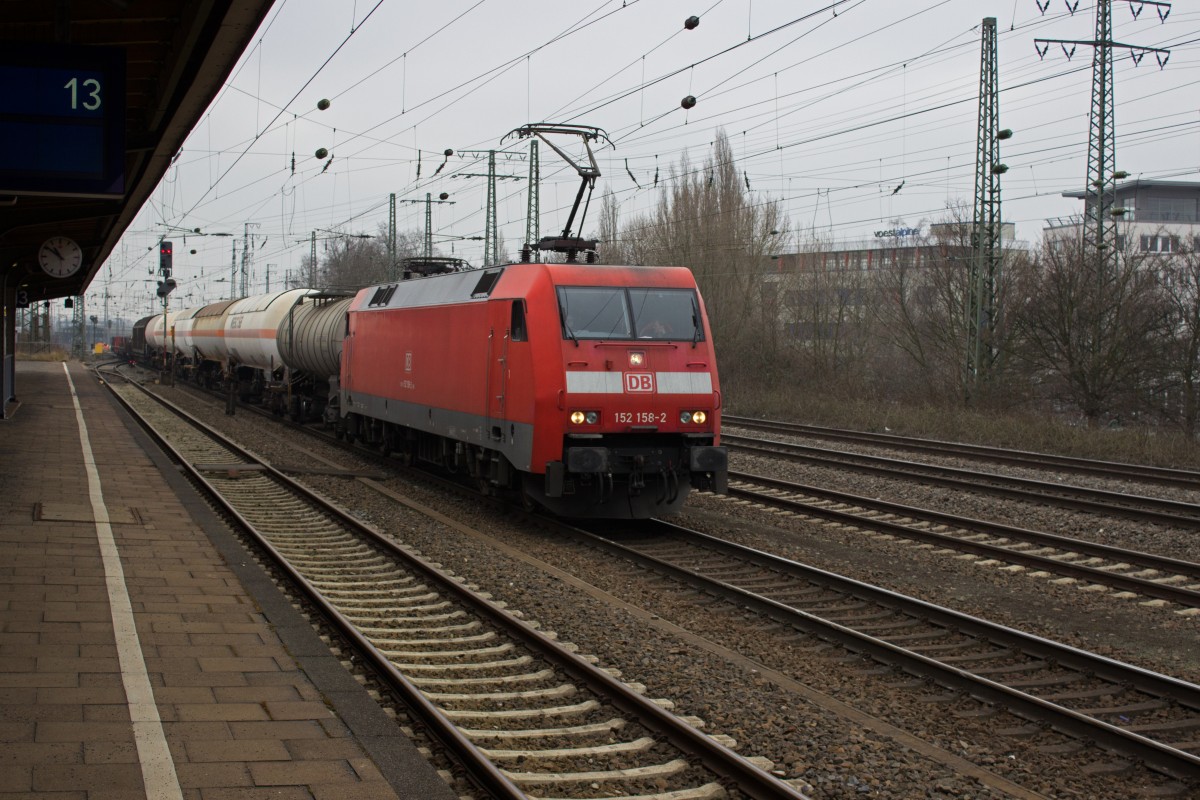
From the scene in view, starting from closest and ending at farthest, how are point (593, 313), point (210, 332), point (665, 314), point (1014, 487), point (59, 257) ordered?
point (593, 313) → point (665, 314) → point (1014, 487) → point (59, 257) → point (210, 332)

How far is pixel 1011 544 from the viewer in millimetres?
11609

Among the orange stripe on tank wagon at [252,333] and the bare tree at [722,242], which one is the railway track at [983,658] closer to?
the orange stripe on tank wagon at [252,333]

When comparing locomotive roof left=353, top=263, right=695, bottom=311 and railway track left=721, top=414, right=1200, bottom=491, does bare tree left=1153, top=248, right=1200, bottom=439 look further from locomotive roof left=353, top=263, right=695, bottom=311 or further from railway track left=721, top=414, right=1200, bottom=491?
locomotive roof left=353, top=263, right=695, bottom=311

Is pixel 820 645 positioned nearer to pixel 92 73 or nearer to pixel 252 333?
pixel 92 73

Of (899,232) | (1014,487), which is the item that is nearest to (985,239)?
(1014,487)

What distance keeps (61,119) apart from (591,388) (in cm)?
578

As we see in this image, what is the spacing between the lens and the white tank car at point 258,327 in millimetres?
27578

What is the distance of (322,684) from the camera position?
6098 mm

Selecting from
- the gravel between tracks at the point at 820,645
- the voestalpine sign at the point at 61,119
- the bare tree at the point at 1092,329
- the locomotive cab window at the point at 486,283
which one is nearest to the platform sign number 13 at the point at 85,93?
the voestalpine sign at the point at 61,119

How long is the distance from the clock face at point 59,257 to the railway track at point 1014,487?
40.4 feet

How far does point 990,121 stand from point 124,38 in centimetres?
2109

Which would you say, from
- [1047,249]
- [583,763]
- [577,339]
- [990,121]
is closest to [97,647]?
[583,763]

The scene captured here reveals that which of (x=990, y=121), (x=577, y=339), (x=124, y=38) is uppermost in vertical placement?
(x=990, y=121)

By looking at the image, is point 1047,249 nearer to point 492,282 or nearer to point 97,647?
point 492,282
